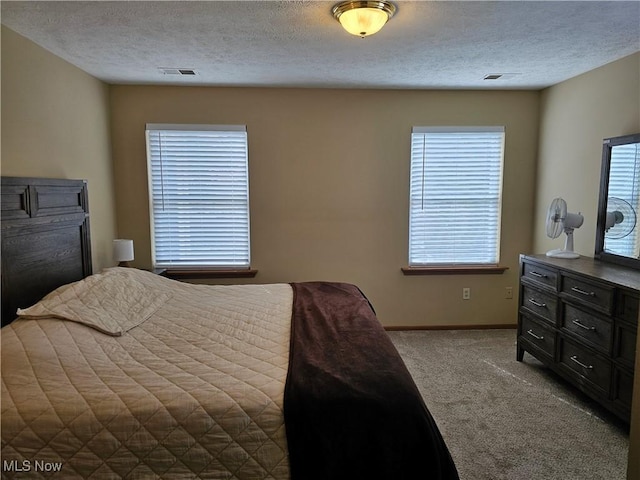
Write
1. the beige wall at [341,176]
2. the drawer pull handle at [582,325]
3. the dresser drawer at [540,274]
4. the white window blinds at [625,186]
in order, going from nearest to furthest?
the drawer pull handle at [582,325]
the white window blinds at [625,186]
the dresser drawer at [540,274]
the beige wall at [341,176]

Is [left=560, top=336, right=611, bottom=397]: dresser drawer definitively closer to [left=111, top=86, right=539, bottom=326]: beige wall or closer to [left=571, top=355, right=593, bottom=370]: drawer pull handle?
[left=571, top=355, right=593, bottom=370]: drawer pull handle

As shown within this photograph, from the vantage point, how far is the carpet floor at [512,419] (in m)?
1.97

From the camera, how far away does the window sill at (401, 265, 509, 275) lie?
386 centimetres

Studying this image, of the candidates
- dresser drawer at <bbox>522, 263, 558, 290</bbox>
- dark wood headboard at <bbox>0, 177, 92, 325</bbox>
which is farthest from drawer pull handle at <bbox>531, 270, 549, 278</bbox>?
dark wood headboard at <bbox>0, 177, 92, 325</bbox>

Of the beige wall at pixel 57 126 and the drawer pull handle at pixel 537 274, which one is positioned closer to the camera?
the beige wall at pixel 57 126

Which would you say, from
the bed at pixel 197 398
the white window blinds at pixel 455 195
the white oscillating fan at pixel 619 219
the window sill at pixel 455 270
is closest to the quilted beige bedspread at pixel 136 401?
the bed at pixel 197 398

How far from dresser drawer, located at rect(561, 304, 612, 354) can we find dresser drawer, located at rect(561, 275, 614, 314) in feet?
0.26

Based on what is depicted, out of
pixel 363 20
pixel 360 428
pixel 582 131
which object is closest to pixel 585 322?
pixel 582 131

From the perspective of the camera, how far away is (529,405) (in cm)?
254

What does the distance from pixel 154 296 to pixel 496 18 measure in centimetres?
273

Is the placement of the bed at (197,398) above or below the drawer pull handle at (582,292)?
below

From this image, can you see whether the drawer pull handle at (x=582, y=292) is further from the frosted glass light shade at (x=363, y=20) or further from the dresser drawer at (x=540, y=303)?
the frosted glass light shade at (x=363, y=20)

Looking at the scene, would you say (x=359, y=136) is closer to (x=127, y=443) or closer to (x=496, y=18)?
(x=496, y=18)

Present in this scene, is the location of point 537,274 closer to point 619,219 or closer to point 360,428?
point 619,219
